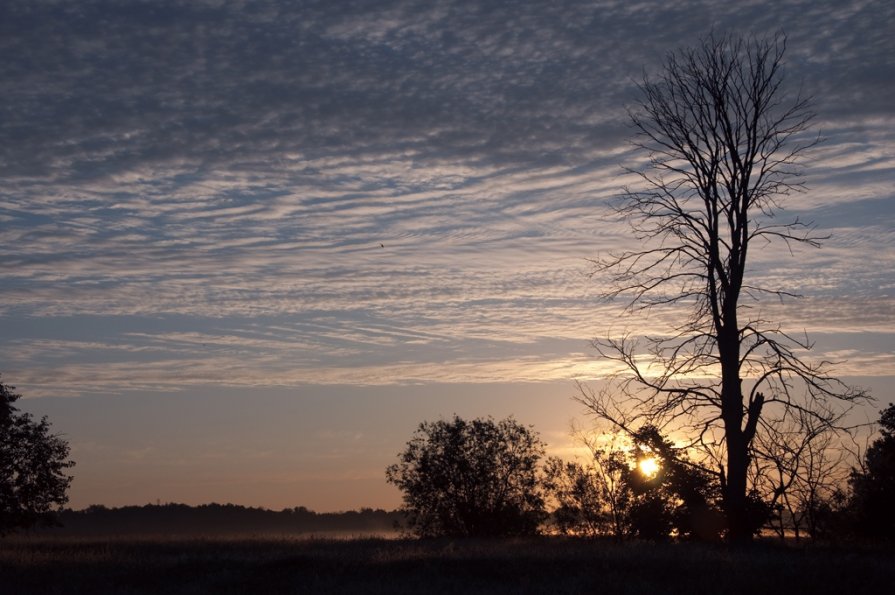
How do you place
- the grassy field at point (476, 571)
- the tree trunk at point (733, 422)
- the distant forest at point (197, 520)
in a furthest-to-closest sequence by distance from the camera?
the distant forest at point (197, 520) < the tree trunk at point (733, 422) < the grassy field at point (476, 571)

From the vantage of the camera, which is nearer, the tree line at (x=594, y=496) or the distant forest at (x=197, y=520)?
the tree line at (x=594, y=496)

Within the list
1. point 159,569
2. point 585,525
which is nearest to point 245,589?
point 159,569

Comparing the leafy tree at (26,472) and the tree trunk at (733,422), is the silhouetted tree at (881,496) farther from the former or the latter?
the leafy tree at (26,472)

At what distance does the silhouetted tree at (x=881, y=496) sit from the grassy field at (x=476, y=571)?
274 inches

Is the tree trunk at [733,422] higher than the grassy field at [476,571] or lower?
higher

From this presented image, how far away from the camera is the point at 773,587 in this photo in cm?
2127

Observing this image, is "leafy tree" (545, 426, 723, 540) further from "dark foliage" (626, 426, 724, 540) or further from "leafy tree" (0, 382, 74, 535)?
"leafy tree" (0, 382, 74, 535)

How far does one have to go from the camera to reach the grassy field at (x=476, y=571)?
21.7 m

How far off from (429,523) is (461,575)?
53.9ft

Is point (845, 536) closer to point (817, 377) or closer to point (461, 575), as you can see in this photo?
point (817, 377)

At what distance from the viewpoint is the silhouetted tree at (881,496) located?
3181cm

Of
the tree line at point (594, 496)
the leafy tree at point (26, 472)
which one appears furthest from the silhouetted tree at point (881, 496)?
the leafy tree at point (26, 472)

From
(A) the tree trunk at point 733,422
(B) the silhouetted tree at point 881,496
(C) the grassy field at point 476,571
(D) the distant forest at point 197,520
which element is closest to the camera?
(C) the grassy field at point 476,571

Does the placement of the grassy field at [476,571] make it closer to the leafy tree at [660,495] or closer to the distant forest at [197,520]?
the leafy tree at [660,495]
